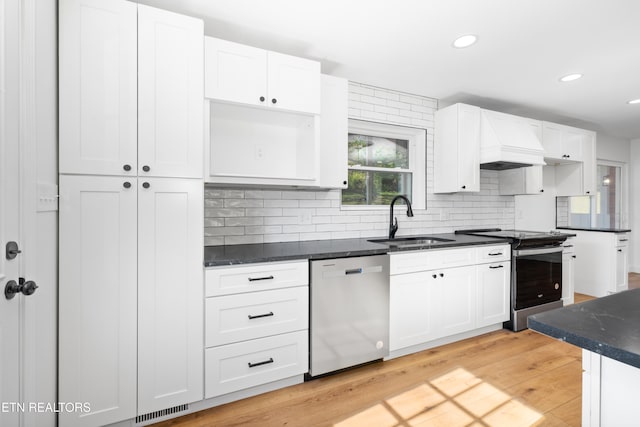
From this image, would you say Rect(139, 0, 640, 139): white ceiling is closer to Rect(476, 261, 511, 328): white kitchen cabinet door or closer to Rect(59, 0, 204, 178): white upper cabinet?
Rect(59, 0, 204, 178): white upper cabinet

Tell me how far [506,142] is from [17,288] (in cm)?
391

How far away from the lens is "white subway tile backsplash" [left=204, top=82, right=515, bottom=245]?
256cm

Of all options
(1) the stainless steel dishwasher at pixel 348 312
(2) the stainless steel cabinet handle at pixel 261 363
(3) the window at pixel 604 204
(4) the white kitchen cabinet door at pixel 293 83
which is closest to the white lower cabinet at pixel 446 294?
(1) the stainless steel dishwasher at pixel 348 312

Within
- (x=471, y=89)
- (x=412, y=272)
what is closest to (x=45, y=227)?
(x=412, y=272)

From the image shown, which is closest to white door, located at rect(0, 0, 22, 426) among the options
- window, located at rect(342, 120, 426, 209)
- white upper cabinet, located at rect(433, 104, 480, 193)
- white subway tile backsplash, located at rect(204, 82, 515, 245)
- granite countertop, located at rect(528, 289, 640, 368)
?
white subway tile backsplash, located at rect(204, 82, 515, 245)

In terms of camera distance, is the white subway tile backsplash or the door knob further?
the white subway tile backsplash

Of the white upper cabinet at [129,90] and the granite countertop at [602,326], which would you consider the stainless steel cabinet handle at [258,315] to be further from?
the granite countertop at [602,326]

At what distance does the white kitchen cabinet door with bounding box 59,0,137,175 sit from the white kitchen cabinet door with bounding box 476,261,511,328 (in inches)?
119

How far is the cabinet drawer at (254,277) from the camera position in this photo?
1.88 m

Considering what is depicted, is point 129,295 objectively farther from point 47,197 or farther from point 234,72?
point 234,72

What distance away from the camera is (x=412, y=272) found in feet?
8.38

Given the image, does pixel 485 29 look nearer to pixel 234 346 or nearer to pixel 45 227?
pixel 234 346

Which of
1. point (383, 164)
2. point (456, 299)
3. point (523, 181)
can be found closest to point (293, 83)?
point (383, 164)

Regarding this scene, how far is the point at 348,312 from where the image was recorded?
2234mm
